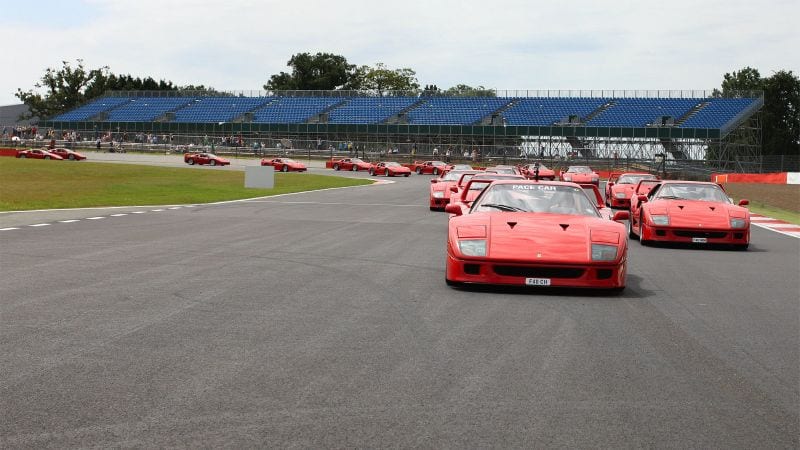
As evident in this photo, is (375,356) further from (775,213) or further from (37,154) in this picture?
(37,154)

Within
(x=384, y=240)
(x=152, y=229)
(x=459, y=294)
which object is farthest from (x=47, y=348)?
(x=152, y=229)

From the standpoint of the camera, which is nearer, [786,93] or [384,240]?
[384,240]

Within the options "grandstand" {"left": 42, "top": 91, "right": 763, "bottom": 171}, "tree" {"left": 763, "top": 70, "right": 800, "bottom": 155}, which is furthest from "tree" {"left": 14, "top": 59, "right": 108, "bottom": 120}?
"tree" {"left": 763, "top": 70, "right": 800, "bottom": 155}

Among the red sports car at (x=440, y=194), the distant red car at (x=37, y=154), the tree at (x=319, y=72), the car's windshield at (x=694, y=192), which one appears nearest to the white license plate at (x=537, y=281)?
the car's windshield at (x=694, y=192)

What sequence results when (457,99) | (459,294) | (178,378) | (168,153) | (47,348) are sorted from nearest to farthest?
(178,378), (47,348), (459,294), (168,153), (457,99)

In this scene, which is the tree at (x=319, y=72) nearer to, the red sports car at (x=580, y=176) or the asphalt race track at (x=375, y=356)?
the red sports car at (x=580, y=176)

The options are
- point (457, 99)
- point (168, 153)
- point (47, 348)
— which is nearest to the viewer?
point (47, 348)

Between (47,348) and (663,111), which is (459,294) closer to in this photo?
(47,348)

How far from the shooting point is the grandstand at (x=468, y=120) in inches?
2726

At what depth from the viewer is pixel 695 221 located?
15.2 metres

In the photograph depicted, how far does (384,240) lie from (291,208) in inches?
365

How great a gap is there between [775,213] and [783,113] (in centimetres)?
7945

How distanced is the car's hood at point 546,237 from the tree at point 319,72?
124918mm

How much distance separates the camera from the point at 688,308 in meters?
8.77
